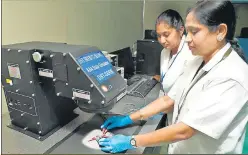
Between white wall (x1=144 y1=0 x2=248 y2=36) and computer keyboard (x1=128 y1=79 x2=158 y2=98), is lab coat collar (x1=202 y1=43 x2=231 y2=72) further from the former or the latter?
white wall (x1=144 y1=0 x2=248 y2=36)

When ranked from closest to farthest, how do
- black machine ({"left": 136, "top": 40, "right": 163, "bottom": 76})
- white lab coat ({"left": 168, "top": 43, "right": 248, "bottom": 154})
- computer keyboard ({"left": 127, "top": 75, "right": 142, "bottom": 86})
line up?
white lab coat ({"left": 168, "top": 43, "right": 248, "bottom": 154}) < computer keyboard ({"left": 127, "top": 75, "right": 142, "bottom": 86}) < black machine ({"left": 136, "top": 40, "right": 163, "bottom": 76})

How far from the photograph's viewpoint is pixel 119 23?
96.8 inches

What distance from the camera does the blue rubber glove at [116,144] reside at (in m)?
0.81

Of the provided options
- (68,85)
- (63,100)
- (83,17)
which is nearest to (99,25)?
(83,17)

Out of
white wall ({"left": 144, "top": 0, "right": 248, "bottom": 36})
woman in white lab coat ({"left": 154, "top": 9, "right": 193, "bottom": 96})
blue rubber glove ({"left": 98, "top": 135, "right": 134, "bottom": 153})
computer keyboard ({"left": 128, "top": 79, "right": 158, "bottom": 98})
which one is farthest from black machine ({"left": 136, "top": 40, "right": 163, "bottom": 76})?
blue rubber glove ({"left": 98, "top": 135, "right": 134, "bottom": 153})

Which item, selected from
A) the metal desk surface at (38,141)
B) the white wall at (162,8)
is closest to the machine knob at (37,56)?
the metal desk surface at (38,141)

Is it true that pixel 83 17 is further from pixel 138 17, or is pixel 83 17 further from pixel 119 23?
pixel 138 17

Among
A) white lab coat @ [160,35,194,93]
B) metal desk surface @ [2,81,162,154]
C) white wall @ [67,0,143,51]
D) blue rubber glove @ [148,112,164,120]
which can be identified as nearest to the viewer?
metal desk surface @ [2,81,162,154]

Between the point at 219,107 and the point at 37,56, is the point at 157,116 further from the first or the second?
the point at 37,56

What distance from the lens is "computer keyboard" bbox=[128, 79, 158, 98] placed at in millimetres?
1617

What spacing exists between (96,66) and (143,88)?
40.2 inches

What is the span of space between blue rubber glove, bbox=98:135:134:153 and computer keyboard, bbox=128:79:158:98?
0.78 m

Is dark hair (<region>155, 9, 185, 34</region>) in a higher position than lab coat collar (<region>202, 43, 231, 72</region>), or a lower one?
higher

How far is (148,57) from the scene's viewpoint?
7.61 ft
